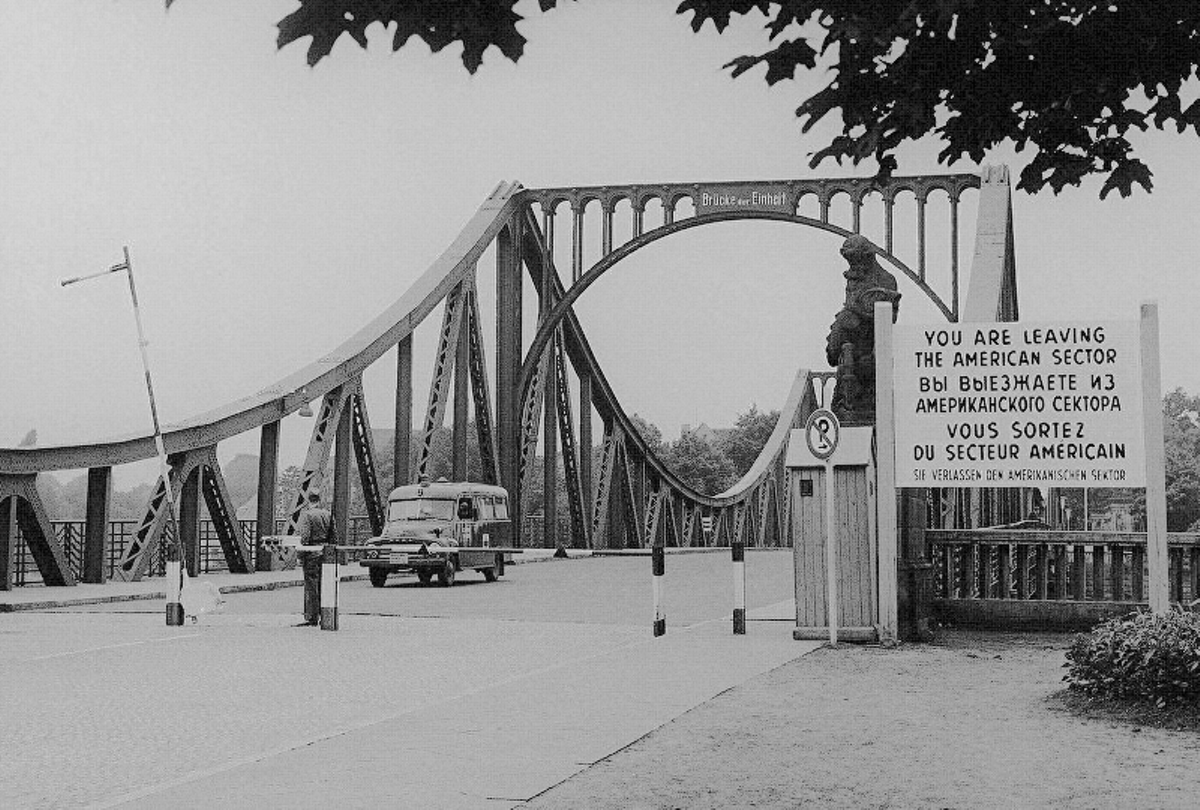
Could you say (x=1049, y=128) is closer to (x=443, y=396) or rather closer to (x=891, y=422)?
(x=891, y=422)

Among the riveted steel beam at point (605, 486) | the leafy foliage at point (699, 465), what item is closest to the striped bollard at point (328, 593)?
the riveted steel beam at point (605, 486)

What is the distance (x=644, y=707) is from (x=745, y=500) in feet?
169

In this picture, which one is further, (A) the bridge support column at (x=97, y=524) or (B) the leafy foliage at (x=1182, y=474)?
(B) the leafy foliage at (x=1182, y=474)

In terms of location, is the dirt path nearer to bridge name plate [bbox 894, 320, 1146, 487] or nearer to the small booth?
the small booth

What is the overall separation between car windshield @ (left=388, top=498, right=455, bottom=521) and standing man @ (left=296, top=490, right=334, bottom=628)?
8.46 metres

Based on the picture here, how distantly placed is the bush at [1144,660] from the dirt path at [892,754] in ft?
1.04

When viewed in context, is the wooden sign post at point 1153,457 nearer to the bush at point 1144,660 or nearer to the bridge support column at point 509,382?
the bush at point 1144,660

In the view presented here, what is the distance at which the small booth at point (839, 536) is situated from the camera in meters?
13.4

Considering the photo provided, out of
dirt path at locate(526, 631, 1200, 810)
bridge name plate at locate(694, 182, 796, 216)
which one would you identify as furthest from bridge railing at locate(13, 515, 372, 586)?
dirt path at locate(526, 631, 1200, 810)

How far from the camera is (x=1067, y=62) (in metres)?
5.68

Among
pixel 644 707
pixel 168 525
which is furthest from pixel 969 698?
pixel 168 525

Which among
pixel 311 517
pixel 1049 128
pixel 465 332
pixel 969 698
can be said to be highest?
pixel 465 332

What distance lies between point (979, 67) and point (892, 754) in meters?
3.25

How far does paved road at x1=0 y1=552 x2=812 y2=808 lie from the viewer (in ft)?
21.5
